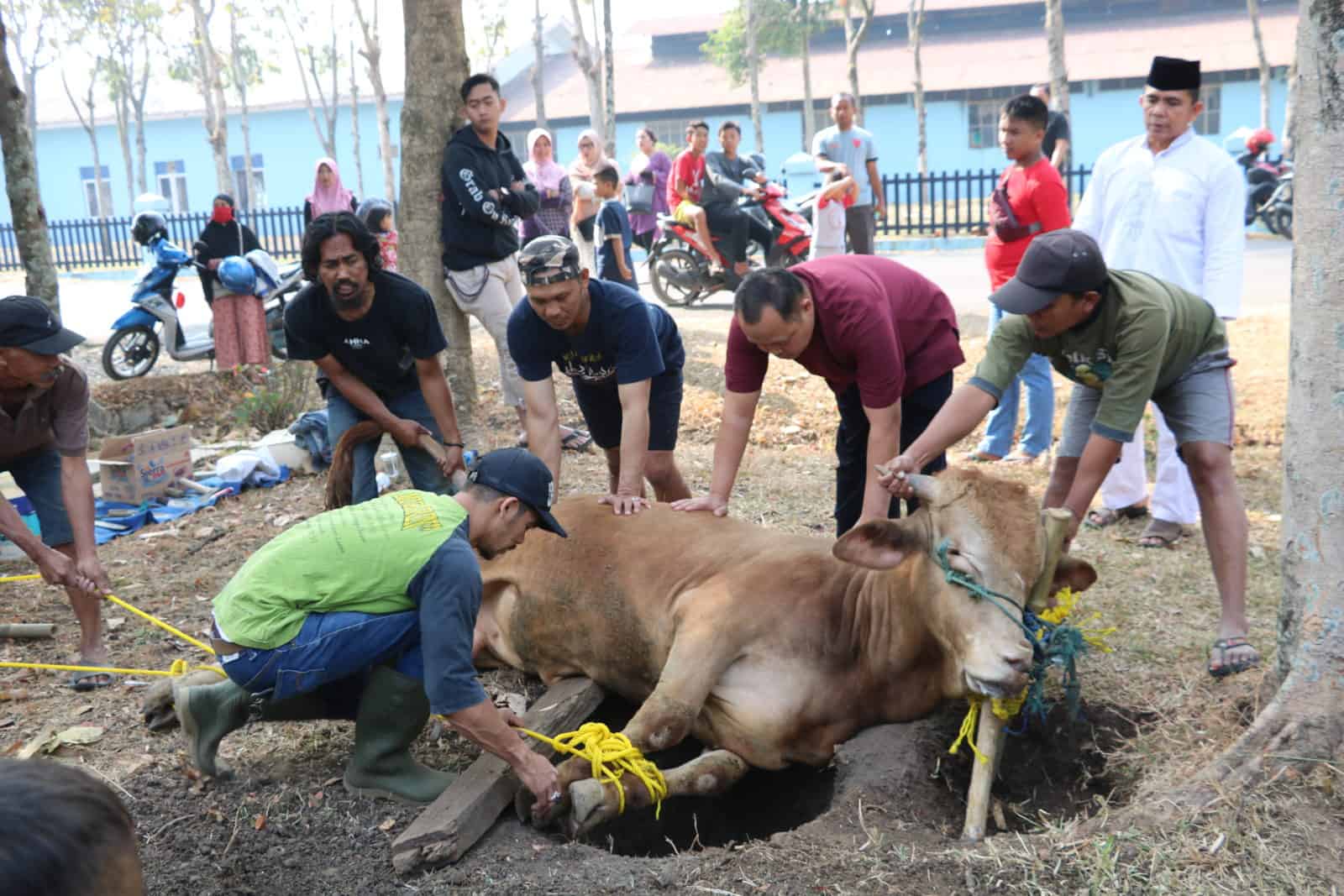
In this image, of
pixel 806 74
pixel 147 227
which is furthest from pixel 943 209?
pixel 147 227

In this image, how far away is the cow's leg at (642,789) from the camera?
3.83 meters

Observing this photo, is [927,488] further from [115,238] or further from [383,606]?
[115,238]

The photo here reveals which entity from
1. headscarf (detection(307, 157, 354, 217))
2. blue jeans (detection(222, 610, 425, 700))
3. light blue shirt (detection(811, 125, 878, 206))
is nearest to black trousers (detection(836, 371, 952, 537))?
blue jeans (detection(222, 610, 425, 700))

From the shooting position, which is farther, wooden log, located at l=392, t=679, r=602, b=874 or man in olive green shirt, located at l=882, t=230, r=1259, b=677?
man in olive green shirt, located at l=882, t=230, r=1259, b=677

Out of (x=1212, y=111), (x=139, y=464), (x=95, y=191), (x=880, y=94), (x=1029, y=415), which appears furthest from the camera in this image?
(x=95, y=191)

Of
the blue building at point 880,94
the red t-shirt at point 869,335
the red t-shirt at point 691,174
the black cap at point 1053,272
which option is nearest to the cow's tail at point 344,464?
the red t-shirt at point 869,335

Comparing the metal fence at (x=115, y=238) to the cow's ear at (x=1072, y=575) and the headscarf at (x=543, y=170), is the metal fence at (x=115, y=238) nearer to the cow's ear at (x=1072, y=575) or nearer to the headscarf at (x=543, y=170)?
the headscarf at (x=543, y=170)

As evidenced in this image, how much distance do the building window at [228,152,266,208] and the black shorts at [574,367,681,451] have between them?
44.0 metres

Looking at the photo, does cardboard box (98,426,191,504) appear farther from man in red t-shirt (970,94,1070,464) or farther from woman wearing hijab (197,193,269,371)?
man in red t-shirt (970,94,1070,464)

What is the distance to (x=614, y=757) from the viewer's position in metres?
3.93

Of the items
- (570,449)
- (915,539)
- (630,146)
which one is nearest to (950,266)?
(570,449)

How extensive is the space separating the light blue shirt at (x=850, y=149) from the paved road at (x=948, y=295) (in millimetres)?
1886

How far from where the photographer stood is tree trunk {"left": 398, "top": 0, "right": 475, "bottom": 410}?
845cm

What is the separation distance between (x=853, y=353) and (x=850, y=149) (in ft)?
30.6
